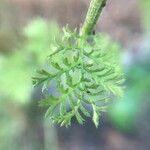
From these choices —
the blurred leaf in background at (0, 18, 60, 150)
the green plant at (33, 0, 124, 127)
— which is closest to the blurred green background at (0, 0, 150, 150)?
the blurred leaf in background at (0, 18, 60, 150)

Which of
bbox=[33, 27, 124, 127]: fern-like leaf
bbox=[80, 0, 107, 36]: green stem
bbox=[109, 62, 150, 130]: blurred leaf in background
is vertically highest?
bbox=[109, 62, 150, 130]: blurred leaf in background

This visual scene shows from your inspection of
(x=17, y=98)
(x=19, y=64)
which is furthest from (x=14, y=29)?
(x=17, y=98)

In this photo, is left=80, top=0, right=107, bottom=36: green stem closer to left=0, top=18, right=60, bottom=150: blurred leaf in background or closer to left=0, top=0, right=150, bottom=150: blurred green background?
left=0, top=0, right=150, bottom=150: blurred green background

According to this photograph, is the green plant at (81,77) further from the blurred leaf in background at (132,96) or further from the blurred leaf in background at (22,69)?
the blurred leaf in background at (132,96)

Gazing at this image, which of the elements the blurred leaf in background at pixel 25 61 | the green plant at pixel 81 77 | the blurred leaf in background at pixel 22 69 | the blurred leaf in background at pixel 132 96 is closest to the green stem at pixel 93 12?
the green plant at pixel 81 77

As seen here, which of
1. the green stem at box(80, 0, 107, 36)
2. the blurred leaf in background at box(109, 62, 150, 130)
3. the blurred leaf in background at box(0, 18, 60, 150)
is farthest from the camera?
the blurred leaf in background at box(109, 62, 150, 130)

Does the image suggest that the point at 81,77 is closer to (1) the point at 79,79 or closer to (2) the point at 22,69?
(1) the point at 79,79

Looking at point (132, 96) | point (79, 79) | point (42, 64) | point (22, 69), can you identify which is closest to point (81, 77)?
point (79, 79)
